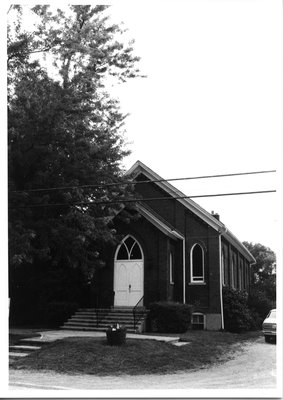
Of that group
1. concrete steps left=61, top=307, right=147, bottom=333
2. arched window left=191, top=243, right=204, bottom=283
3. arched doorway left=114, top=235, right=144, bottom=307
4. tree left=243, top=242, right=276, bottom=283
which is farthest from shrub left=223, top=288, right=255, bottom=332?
tree left=243, top=242, right=276, bottom=283

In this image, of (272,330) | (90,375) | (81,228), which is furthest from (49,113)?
(272,330)

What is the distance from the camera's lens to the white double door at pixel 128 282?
64.9 feet

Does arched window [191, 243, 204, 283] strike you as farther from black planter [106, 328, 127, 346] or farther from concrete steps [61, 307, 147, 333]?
black planter [106, 328, 127, 346]

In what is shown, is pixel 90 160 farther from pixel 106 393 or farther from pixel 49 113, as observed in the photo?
pixel 106 393

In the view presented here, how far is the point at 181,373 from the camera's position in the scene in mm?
10992

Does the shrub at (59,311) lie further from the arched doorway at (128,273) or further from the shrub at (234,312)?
the shrub at (234,312)

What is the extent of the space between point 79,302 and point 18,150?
7897 mm

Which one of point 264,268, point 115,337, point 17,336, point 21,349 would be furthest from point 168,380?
point 264,268

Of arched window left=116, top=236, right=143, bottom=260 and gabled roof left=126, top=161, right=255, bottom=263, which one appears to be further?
gabled roof left=126, top=161, right=255, bottom=263

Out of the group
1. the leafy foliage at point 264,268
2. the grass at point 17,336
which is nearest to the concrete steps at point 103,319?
the grass at point 17,336

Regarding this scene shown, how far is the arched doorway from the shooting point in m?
19.8

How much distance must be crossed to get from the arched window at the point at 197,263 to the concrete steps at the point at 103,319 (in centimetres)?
304

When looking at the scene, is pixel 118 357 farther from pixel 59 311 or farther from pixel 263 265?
pixel 263 265

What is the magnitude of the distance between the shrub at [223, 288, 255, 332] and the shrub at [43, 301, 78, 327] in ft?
19.3
